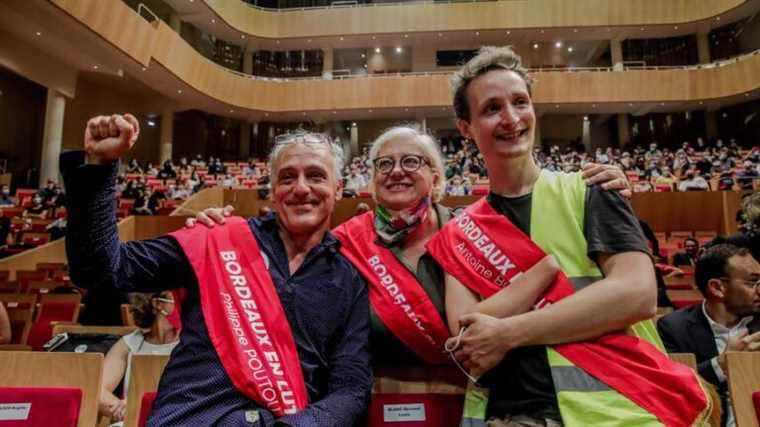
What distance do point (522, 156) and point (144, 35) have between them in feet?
39.3

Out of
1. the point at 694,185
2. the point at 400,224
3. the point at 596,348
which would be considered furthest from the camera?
the point at 694,185

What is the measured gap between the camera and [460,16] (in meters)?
15.4

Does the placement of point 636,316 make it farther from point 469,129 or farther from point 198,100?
point 198,100

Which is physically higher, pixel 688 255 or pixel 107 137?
pixel 107 137

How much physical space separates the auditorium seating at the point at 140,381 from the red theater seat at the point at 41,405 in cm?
14

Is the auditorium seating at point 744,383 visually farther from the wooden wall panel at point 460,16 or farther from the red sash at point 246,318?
the wooden wall panel at point 460,16

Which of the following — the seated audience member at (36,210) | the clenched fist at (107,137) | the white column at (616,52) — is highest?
the white column at (616,52)

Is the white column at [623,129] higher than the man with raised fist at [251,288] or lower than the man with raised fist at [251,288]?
higher

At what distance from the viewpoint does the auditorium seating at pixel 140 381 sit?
1.45 meters

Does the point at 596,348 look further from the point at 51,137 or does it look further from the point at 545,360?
the point at 51,137

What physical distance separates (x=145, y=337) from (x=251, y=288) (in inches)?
42.7

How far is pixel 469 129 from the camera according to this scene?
1.33 meters

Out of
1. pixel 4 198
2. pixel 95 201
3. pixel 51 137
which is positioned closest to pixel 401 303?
pixel 95 201

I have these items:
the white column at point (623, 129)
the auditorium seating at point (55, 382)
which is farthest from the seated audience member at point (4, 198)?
the white column at point (623, 129)
